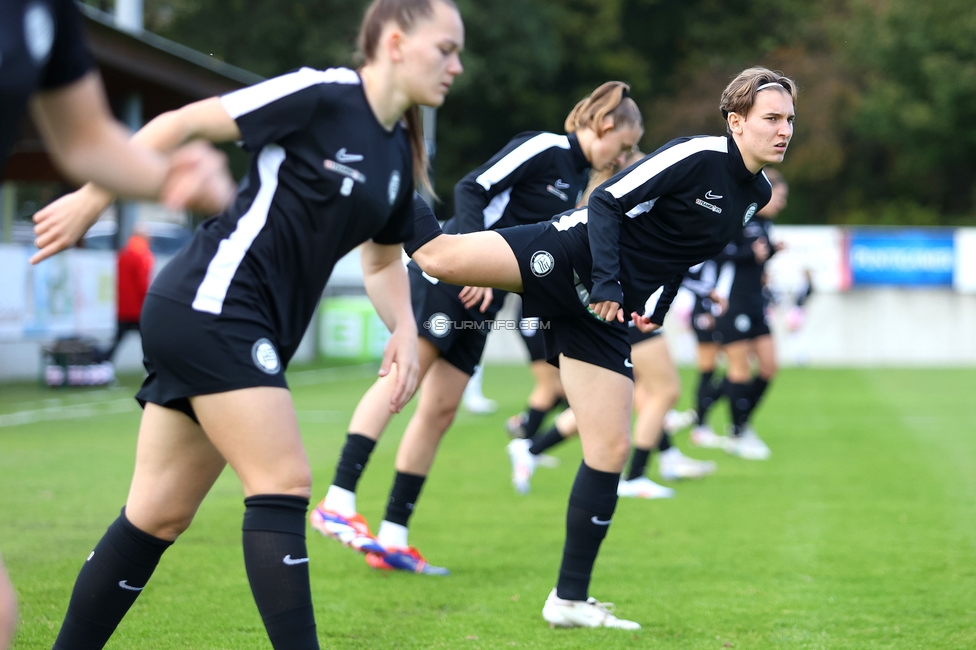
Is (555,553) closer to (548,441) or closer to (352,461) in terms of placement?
(352,461)

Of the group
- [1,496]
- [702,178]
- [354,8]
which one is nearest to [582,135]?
[702,178]

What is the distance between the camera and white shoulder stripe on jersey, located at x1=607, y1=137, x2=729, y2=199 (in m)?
4.27

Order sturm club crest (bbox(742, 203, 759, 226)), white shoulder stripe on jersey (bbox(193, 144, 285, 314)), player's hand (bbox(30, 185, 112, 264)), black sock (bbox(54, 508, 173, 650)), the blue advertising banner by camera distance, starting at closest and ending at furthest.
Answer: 1. player's hand (bbox(30, 185, 112, 264))
2. white shoulder stripe on jersey (bbox(193, 144, 285, 314))
3. black sock (bbox(54, 508, 173, 650))
4. sturm club crest (bbox(742, 203, 759, 226))
5. the blue advertising banner

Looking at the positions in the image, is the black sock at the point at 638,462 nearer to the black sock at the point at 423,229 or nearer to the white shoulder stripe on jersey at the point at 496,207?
the white shoulder stripe on jersey at the point at 496,207

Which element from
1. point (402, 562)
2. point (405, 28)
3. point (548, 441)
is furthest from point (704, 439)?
point (405, 28)

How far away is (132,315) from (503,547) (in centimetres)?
1134

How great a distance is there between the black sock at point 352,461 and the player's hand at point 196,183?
3166mm

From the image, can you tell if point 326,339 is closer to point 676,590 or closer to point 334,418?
point 334,418

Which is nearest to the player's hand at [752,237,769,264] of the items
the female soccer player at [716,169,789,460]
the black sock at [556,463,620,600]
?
the female soccer player at [716,169,789,460]

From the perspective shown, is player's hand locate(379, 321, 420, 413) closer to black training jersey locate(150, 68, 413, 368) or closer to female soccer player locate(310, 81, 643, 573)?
black training jersey locate(150, 68, 413, 368)

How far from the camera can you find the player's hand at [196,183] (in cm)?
236

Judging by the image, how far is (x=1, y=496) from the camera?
7.32 metres

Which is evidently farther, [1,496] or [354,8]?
[354,8]

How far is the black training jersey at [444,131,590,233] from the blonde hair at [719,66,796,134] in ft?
3.58
